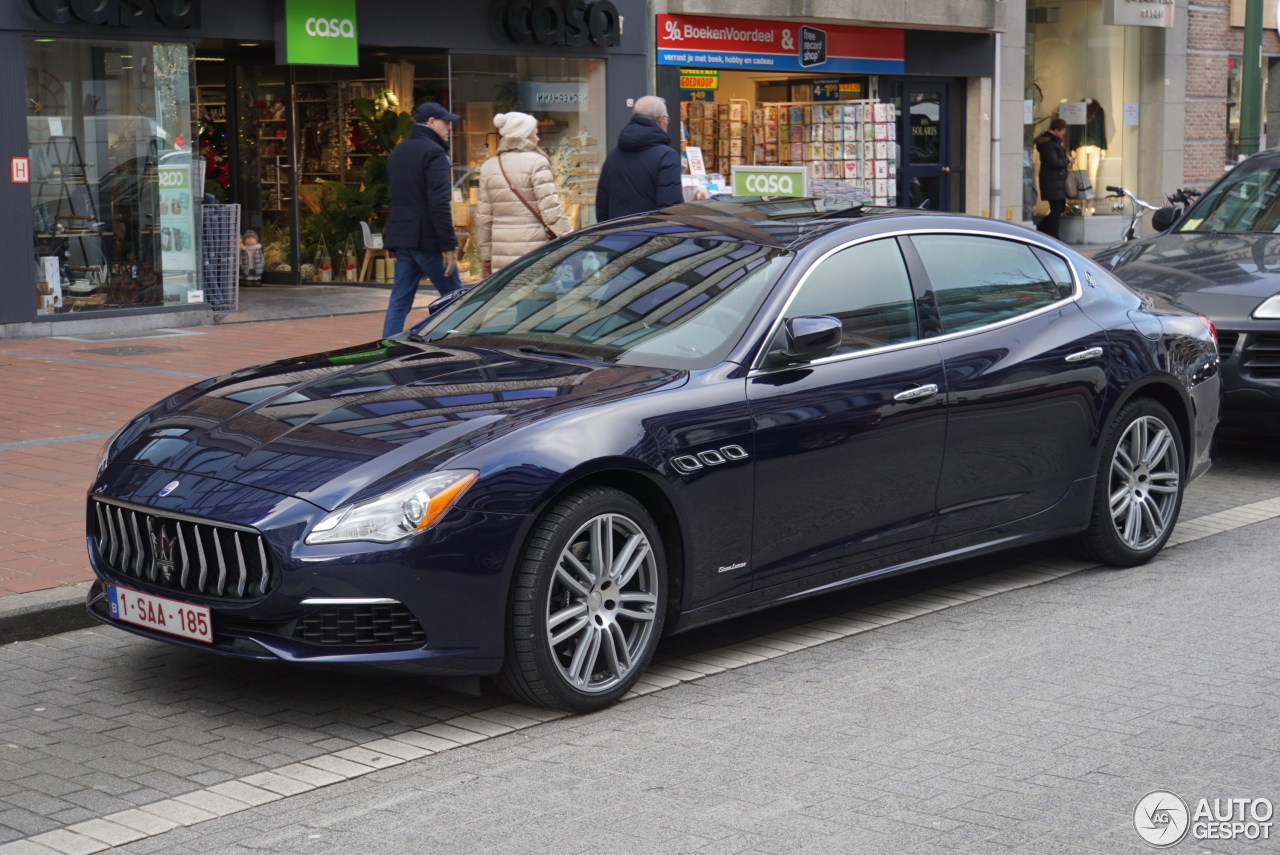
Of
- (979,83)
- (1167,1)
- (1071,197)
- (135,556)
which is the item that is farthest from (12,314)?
(1167,1)

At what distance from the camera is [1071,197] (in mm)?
26609

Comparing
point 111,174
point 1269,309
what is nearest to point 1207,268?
point 1269,309

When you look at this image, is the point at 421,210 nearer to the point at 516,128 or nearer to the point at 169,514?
the point at 516,128

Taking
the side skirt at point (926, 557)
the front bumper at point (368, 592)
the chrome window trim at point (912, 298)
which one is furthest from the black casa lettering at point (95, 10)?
the side skirt at point (926, 557)

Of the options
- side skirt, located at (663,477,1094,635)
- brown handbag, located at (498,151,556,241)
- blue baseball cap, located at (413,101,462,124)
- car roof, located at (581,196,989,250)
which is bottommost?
side skirt, located at (663,477,1094,635)

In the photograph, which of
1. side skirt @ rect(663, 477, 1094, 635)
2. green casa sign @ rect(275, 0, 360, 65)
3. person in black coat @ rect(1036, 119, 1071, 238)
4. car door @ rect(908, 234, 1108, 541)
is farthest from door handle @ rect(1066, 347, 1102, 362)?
person in black coat @ rect(1036, 119, 1071, 238)

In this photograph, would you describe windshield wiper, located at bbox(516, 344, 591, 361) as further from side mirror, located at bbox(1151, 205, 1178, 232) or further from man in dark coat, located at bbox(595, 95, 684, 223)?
side mirror, located at bbox(1151, 205, 1178, 232)

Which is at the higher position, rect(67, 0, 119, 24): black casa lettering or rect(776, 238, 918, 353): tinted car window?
rect(67, 0, 119, 24): black casa lettering

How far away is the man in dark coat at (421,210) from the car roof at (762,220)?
4.87 metres

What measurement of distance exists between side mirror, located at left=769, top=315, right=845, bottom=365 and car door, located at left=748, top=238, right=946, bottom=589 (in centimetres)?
4

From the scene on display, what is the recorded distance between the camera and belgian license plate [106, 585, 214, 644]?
4676 millimetres

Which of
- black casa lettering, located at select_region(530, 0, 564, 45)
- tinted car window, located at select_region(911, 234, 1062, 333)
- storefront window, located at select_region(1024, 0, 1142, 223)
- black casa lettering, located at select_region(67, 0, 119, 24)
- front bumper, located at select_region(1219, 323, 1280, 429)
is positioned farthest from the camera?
storefront window, located at select_region(1024, 0, 1142, 223)

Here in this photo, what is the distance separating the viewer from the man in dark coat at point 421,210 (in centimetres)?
1135

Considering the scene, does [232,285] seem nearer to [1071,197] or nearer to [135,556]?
[135,556]
